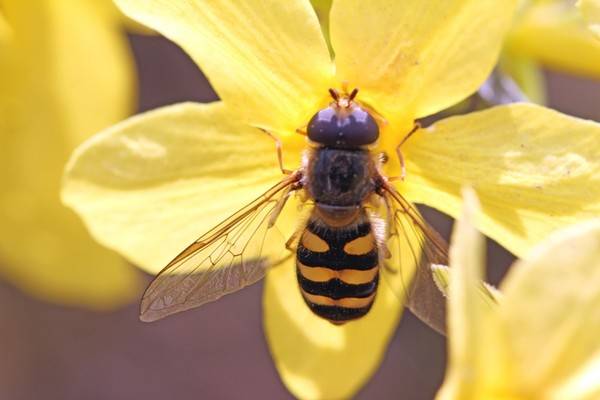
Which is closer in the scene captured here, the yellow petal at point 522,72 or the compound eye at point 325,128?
the compound eye at point 325,128

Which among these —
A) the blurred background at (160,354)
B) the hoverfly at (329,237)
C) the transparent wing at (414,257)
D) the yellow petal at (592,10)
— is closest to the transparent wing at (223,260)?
the hoverfly at (329,237)

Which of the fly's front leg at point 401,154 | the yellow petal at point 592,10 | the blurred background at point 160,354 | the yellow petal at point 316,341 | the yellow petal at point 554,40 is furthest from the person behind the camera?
the blurred background at point 160,354

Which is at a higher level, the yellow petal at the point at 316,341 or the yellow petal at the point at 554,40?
the yellow petal at the point at 554,40

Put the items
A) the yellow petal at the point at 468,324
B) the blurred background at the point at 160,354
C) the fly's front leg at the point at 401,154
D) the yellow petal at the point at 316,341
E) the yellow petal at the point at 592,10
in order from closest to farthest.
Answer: the yellow petal at the point at 468,324, the yellow petal at the point at 592,10, the fly's front leg at the point at 401,154, the yellow petal at the point at 316,341, the blurred background at the point at 160,354

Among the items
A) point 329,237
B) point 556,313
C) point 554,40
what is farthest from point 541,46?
point 556,313

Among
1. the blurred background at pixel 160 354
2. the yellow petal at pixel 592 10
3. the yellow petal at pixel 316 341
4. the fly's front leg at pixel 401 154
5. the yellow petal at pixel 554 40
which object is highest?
the yellow petal at pixel 592 10

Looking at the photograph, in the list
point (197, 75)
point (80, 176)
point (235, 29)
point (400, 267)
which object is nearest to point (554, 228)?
point (400, 267)

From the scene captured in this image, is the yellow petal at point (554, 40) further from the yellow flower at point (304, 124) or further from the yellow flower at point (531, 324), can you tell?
the yellow flower at point (531, 324)

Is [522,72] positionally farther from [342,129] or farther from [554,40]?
[342,129]

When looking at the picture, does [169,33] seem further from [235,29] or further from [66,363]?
[66,363]
